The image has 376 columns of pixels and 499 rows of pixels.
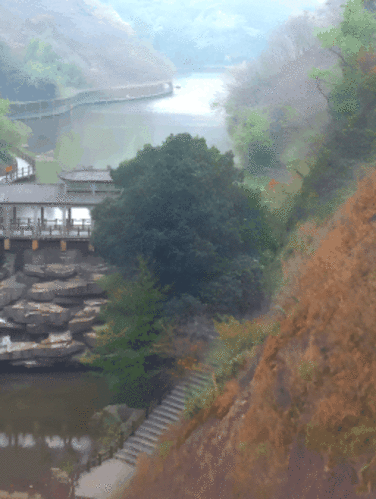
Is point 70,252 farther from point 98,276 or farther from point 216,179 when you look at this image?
point 216,179

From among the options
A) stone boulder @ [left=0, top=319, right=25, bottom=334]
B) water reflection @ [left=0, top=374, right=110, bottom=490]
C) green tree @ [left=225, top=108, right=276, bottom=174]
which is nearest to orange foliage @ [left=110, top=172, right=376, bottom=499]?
water reflection @ [left=0, top=374, right=110, bottom=490]

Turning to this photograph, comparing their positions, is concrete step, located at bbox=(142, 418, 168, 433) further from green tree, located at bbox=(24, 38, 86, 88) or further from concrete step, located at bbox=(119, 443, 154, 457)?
green tree, located at bbox=(24, 38, 86, 88)

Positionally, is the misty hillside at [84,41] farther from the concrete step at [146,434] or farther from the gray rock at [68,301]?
the concrete step at [146,434]

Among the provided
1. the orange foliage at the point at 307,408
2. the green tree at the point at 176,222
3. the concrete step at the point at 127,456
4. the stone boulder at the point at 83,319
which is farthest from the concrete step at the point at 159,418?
the stone boulder at the point at 83,319

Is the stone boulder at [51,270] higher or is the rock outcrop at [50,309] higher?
the stone boulder at [51,270]

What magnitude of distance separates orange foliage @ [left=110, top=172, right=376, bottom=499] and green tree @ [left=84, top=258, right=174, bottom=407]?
4268mm

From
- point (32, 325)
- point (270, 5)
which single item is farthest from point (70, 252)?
point (270, 5)

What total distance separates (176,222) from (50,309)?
8563 mm

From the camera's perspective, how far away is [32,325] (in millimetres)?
25938

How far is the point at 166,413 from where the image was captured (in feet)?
63.7

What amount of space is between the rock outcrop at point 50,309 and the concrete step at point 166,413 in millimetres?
6908

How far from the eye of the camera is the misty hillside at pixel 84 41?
7062 centimetres

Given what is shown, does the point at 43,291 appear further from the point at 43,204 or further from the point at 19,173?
the point at 19,173

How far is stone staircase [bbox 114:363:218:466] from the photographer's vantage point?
60.5 ft
